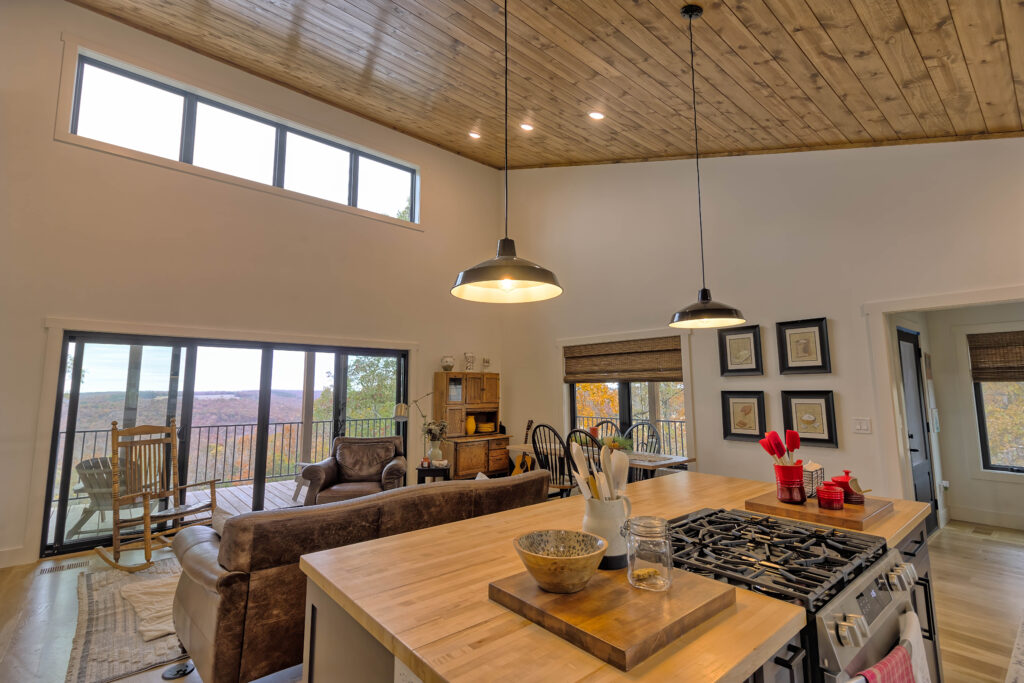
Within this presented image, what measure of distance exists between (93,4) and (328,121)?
2.23 m

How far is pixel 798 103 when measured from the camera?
335 cm

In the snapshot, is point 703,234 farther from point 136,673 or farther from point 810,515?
point 136,673

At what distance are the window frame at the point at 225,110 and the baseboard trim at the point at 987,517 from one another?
23.6 ft

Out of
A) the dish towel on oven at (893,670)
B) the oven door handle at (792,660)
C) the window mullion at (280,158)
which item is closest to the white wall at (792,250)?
the dish towel on oven at (893,670)

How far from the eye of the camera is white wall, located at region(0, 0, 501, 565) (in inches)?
155

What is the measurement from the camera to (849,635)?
113 cm

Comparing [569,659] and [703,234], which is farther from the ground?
[703,234]

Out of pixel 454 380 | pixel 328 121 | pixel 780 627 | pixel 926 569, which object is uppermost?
pixel 328 121

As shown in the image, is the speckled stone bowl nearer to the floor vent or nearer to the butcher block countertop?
the butcher block countertop

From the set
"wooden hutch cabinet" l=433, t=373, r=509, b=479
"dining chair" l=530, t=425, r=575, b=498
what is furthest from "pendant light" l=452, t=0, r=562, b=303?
"wooden hutch cabinet" l=433, t=373, r=509, b=479

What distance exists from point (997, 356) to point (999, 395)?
40cm

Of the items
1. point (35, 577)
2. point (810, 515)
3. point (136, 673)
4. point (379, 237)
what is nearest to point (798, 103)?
point (810, 515)

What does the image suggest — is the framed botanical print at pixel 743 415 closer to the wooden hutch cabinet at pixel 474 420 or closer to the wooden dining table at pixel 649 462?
the wooden dining table at pixel 649 462

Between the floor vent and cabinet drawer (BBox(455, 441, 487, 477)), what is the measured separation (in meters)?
3.63
